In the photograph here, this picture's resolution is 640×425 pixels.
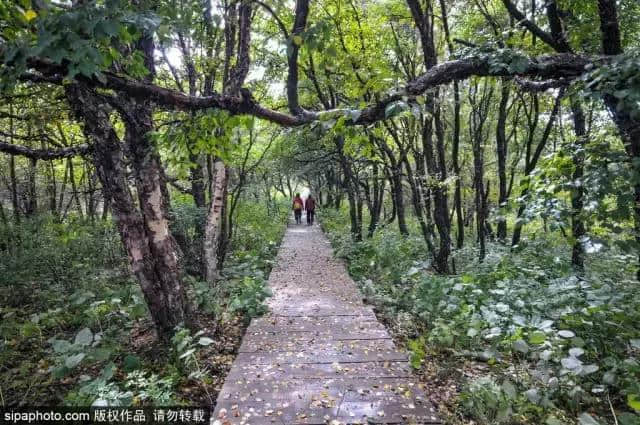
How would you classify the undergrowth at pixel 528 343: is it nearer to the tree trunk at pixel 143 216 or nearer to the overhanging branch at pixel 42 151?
the tree trunk at pixel 143 216

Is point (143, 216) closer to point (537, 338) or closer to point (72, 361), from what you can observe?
Result: point (72, 361)

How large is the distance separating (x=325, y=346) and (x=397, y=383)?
46.6 inches

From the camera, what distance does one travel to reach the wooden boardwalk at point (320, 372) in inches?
122

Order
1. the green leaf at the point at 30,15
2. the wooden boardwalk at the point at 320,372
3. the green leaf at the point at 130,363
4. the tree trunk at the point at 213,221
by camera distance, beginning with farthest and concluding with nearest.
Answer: the tree trunk at the point at 213,221
the green leaf at the point at 130,363
the wooden boardwalk at the point at 320,372
the green leaf at the point at 30,15

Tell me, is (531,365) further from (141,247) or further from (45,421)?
(45,421)

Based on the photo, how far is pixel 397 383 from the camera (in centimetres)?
354

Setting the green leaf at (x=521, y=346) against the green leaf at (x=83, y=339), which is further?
the green leaf at (x=83, y=339)

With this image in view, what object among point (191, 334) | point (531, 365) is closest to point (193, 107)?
point (191, 334)

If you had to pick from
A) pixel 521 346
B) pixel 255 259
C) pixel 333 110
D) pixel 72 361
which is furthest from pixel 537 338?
Answer: pixel 255 259

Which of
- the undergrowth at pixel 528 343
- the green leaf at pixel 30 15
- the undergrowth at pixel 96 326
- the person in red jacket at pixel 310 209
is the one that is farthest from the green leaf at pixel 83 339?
the person in red jacket at pixel 310 209

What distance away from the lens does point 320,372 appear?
382 centimetres

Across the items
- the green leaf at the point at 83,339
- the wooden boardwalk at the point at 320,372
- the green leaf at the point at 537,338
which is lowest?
the wooden boardwalk at the point at 320,372

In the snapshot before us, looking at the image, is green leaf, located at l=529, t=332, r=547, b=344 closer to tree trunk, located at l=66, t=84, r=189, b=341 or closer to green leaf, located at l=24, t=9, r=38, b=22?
tree trunk, located at l=66, t=84, r=189, b=341

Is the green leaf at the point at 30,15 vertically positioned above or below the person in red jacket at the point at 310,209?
→ above
